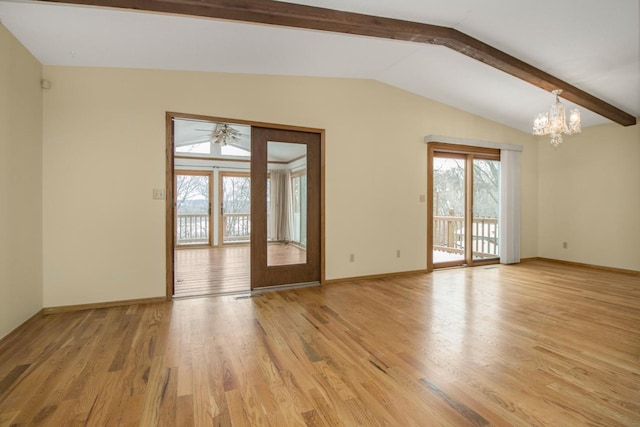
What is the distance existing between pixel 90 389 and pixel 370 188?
3853 millimetres

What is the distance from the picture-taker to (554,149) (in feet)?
19.9

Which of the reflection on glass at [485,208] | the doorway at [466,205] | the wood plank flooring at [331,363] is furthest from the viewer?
the reflection on glass at [485,208]

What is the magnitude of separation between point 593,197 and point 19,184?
26.3 feet

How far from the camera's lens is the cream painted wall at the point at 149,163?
3.25 m

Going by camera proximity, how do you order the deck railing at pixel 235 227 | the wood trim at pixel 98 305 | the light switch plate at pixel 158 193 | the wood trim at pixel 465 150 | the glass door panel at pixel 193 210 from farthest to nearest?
1. the deck railing at pixel 235 227
2. the glass door panel at pixel 193 210
3. the wood trim at pixel 465 150
4. the light switch plate at pixel 158 193
5. the wood trim at pixel 98 305

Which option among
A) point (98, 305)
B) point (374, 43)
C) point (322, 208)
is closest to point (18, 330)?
point (98, 305)

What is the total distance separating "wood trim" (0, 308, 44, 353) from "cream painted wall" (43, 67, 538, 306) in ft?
0.58

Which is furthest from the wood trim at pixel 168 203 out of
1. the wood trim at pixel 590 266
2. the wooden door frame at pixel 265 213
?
the wood trim at pixel 590 266

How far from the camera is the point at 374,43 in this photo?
3.53 meters

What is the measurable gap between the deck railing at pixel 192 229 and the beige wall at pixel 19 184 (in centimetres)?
543

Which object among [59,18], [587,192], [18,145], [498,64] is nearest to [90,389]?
[18,145]

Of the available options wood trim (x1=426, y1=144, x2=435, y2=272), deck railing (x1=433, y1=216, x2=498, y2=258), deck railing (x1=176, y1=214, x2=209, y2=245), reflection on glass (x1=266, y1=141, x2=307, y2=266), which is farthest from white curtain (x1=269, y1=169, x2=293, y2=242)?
deck railing (x1=176, y1=214, x2=209, y2=245)

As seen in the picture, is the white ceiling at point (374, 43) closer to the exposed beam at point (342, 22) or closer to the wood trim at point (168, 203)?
the exposed beam at point (342, 22)

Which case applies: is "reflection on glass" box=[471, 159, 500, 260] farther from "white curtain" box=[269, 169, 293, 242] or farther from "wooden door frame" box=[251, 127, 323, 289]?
"white curtain" box=[269, 169, 293, 242]
